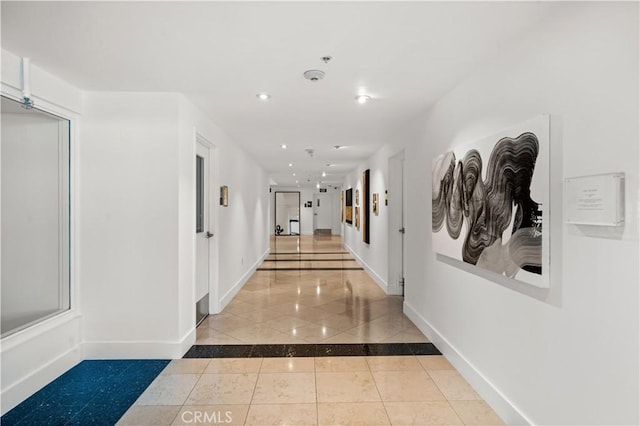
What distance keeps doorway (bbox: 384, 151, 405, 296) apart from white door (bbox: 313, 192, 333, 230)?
1204cm

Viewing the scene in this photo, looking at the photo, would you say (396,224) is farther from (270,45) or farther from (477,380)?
(270,45)

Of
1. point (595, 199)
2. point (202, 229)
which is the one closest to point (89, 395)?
point (202, 229)

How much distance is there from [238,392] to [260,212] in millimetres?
6178

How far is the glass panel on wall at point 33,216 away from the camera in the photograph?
2682 mm

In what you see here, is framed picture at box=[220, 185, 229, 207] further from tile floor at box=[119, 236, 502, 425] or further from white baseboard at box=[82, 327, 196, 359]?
white baseboard at box=[82, 327, 196, 359]

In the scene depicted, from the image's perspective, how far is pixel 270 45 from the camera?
7.12 feet

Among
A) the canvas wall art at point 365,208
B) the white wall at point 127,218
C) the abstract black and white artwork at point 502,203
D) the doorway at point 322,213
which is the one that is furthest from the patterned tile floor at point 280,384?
the doorway at point 322,213

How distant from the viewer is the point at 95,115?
3057 mm

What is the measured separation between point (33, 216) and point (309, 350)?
2.69 metres

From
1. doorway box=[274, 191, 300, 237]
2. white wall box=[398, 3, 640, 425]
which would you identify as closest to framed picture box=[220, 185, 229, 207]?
white wall box=[398, 3, 640, 425]

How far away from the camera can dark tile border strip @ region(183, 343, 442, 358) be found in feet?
10.4

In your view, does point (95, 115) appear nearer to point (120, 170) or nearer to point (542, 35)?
point (120, 170)

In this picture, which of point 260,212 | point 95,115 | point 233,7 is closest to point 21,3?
point 233,7

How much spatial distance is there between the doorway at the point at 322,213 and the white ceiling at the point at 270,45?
13950 millimetres
